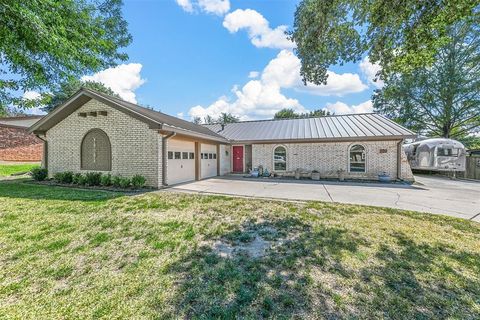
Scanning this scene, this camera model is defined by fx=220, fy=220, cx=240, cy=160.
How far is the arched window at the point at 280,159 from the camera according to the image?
14953 mm

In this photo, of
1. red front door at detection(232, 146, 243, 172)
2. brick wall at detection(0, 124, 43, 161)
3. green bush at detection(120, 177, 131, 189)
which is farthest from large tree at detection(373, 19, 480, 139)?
brick wall at detection(0, 124, 43, 161)

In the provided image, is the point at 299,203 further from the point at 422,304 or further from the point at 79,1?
the point at 79,1

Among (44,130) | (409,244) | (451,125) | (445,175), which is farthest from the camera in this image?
(451,125)

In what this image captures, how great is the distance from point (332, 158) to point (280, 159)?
3.29 meters

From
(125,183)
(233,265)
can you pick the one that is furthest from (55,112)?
(233,265)

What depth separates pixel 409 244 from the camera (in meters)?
4.11

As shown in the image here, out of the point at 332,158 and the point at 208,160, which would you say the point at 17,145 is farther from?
the point at 332,158

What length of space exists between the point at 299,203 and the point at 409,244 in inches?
124

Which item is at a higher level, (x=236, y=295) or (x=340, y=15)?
(x=340, y=15)

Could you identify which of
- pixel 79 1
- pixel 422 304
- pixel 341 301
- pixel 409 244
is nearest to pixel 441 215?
pixel 409 244

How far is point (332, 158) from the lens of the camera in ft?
45.6

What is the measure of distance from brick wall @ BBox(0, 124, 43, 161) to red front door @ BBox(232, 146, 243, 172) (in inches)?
636

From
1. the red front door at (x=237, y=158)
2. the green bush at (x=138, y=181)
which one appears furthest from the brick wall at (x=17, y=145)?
the red front door at (x=237, y=158)

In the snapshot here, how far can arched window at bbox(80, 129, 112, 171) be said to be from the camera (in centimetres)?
1013
